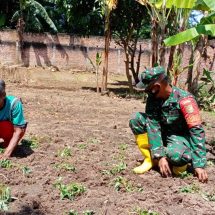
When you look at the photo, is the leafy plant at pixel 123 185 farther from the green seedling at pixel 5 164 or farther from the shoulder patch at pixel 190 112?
the green seedling at pixel 5 164

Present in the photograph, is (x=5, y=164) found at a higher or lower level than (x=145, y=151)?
lower

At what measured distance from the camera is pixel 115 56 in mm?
18922

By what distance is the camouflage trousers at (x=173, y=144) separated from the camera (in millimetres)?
3787

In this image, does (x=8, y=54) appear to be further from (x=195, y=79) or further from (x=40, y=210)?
(x=40, y=210)

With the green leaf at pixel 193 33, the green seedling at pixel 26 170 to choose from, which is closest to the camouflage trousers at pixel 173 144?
the green leaf at pixel 193 33

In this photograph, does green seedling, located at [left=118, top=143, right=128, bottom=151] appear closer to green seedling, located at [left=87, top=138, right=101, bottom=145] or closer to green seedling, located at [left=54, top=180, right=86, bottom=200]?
green seedling, located at [left=87, top=138, right=101, bottom=145]

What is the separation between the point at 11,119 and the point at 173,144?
1672 mm

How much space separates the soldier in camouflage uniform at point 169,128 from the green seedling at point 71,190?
2.51ft

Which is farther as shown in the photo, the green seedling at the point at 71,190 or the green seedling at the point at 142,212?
the green seedling at the point at 71,190

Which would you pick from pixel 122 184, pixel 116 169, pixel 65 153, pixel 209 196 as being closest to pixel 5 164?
pixel 65 153

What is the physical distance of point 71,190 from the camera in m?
3.38

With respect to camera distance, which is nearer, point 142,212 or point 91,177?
point 142,212

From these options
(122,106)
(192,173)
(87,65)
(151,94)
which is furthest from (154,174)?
(87,65)

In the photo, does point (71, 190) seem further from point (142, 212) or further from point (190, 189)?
point (190, 189)
